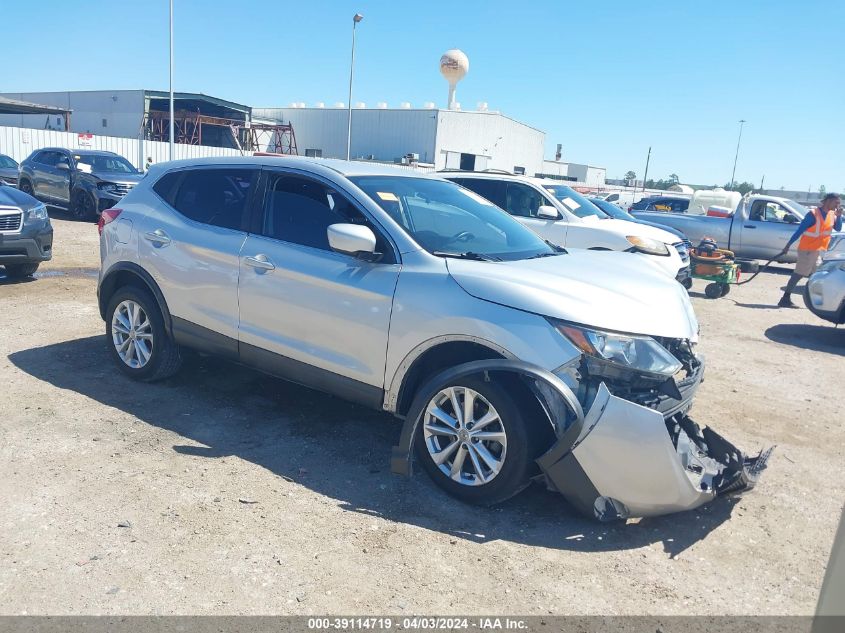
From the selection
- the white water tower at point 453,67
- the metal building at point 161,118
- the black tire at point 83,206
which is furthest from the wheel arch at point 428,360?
the white water tower at point 453,67

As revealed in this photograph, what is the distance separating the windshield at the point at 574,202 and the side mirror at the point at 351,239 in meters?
6.78

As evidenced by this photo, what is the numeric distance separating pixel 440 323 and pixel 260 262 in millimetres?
1464

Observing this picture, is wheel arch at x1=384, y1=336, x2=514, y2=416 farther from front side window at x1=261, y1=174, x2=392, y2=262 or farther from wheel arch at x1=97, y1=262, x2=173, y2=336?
wheel arch at x1=97, y1=262, x2=173, y2=336

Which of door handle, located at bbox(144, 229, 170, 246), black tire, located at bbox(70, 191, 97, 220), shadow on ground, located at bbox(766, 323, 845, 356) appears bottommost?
shadow on ground, located at bbox(766, 323, 845, 356)

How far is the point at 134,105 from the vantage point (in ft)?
129

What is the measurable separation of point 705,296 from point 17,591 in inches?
440

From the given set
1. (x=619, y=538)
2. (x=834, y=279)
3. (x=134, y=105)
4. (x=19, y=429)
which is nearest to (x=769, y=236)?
(x=834, y=279)

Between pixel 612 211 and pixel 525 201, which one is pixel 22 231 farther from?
pixel 612 211

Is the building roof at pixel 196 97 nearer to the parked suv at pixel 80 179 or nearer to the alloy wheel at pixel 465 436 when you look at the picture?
the parked suv at pixel 80 179

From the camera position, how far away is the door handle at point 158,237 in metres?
4.98

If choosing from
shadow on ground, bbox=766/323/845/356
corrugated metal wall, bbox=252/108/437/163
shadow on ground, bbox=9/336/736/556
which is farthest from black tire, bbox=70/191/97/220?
corrugated metal wall, bbox=252/108/437/163

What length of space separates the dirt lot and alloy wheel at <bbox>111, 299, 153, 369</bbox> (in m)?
0.24

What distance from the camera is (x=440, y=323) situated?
3.64 m

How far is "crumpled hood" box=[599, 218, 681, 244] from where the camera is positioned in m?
9.95
